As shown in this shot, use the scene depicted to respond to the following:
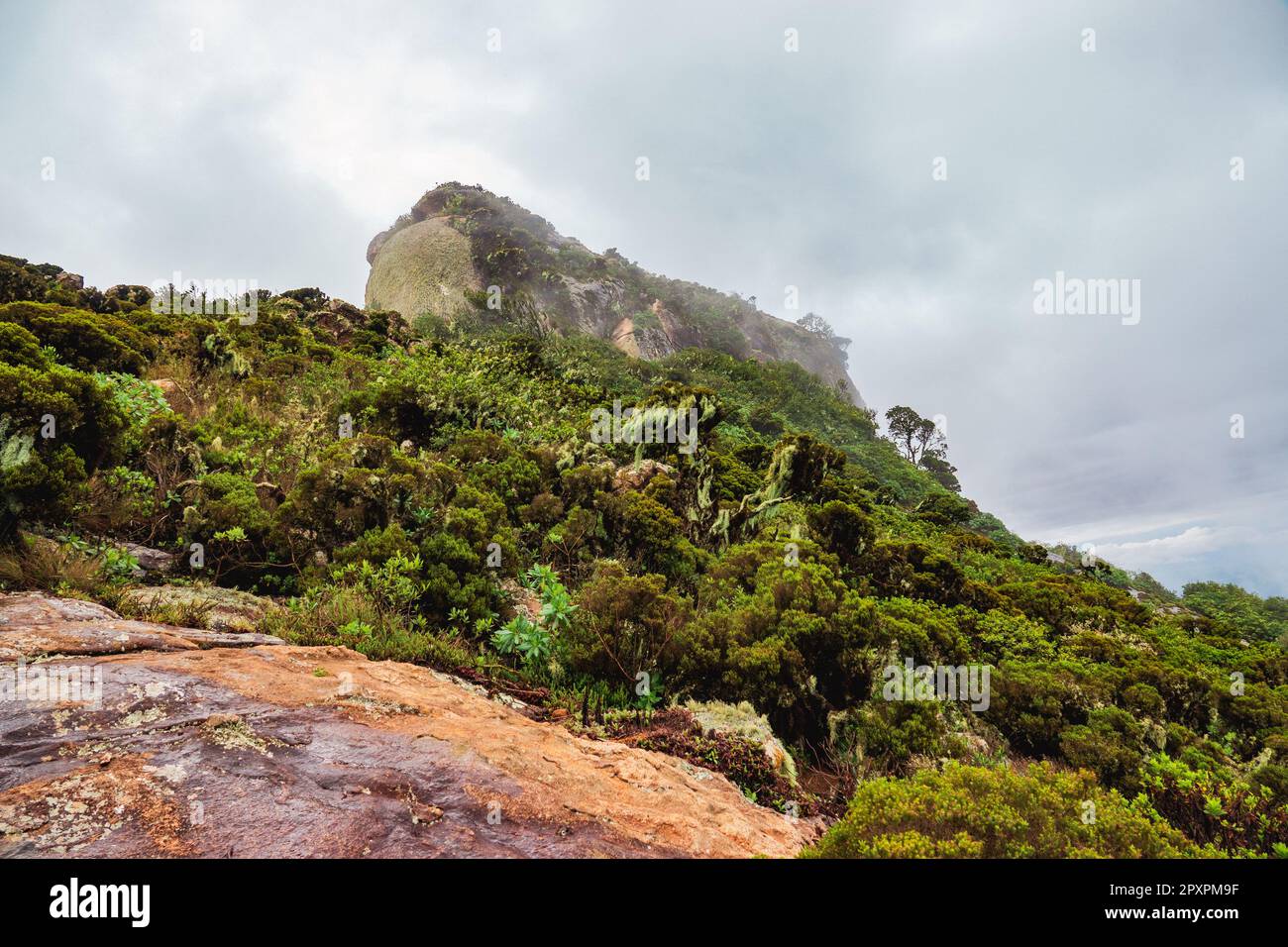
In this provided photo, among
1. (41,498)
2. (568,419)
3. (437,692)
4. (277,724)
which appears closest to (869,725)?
(437,692)

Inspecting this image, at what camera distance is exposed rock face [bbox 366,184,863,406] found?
129 feet

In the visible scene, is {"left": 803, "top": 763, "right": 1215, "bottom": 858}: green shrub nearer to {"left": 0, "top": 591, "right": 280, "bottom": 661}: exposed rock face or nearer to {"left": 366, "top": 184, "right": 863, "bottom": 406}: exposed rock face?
{"left": 0, "top": 591, "right": 280, "bottom": 661}: exposed rock face

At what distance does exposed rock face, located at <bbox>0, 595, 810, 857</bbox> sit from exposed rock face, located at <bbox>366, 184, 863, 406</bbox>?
34.9 metres

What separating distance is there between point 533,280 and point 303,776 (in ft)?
140

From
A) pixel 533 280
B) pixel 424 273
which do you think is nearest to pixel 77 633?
pixel 533 280

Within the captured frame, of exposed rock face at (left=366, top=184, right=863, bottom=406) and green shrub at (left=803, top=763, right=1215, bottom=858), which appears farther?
exposed rock face at (left=366, top=184, right=863, bottom=406)

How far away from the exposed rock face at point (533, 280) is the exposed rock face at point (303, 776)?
34.9 metres

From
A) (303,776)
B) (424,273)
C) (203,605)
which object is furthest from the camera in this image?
(424,273)

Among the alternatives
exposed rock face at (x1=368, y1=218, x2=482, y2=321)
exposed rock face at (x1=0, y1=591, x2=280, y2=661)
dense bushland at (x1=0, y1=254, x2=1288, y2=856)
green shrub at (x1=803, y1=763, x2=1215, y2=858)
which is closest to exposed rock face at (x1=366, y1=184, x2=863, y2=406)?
exposed rock face at (x1=368, y1=218, x2=482, y2=321)

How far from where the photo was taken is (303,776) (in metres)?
2.62

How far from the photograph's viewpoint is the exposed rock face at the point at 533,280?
39.3 m

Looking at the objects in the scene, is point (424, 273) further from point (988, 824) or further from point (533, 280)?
point (988, 824)
